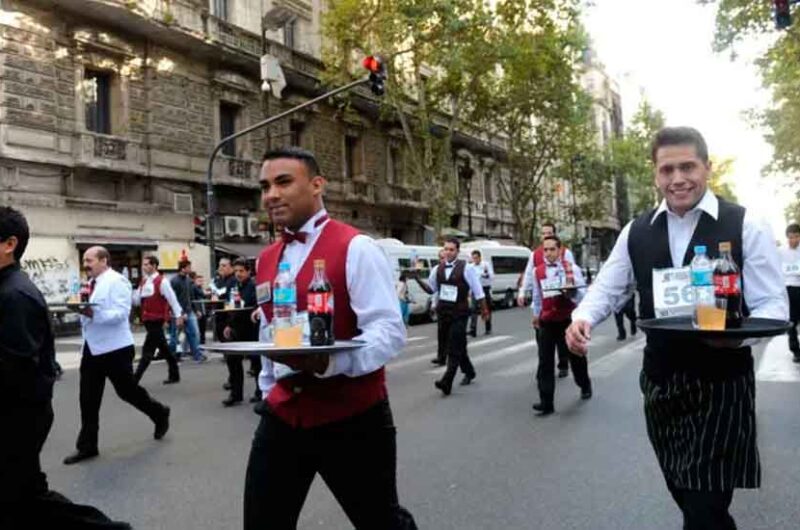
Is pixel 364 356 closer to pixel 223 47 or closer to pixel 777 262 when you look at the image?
pixel 777 262

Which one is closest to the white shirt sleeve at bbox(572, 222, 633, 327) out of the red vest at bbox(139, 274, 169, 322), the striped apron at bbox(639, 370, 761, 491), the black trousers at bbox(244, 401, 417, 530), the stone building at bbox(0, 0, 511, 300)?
the striped apron at bbox(639, 370, 761, 491)

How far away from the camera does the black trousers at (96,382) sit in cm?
649

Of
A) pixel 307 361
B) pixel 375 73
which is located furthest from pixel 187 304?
pixel 307 361

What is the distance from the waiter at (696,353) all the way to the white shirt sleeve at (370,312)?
2.54 ft

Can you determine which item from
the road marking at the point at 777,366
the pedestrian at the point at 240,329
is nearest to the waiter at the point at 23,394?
the pedestrian at the point at 240,329

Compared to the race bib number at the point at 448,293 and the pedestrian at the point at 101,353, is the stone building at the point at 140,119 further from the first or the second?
the pedestrian at the point at 101,353

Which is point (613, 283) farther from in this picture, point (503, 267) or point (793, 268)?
point (503, 267)

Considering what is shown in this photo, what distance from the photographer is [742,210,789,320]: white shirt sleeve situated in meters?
2.85

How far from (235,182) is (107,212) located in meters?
5.24

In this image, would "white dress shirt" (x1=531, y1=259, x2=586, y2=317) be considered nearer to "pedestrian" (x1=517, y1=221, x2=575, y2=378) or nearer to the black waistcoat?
"pedestrian" (x1=517, y1=221, x2=575, y2=378)

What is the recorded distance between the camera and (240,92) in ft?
91.8

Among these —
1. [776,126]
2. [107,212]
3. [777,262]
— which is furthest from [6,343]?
[776,126]

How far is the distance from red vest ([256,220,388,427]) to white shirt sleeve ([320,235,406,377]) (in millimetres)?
36

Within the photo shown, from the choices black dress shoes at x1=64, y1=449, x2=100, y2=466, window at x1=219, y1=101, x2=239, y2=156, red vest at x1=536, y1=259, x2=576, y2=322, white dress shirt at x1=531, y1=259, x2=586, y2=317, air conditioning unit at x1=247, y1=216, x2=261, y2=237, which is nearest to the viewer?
black dress shoes at x1=64, y1=449, x2=100, y2=466
